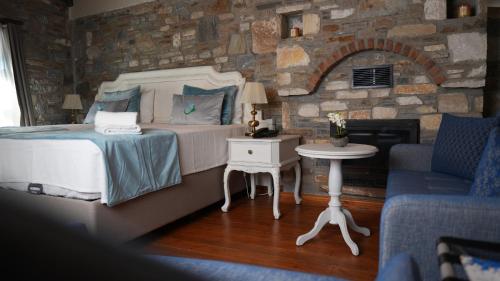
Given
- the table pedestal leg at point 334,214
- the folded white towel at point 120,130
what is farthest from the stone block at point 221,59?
the table pedestal leg at point 334,214

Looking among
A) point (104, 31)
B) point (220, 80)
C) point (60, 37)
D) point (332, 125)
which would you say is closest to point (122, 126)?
point (220, 80)

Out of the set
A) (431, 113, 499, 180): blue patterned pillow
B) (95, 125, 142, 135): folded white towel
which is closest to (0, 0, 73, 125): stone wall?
(95, 125, 142, 135): folded white towel

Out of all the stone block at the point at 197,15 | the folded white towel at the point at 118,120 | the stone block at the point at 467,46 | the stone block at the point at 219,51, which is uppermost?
the stone block at the point at 197,15

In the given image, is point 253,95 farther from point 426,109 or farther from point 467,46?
point 467,46

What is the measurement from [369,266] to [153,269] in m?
2.11

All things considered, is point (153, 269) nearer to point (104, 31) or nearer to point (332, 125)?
point (332, 125)

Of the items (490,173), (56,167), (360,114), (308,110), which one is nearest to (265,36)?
(308,110)

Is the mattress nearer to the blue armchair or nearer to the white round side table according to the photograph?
the white round side table

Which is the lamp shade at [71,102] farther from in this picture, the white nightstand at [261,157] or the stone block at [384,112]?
the stone block at [384,112]

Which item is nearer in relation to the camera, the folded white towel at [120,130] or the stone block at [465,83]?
the folded white towel at [120,130]

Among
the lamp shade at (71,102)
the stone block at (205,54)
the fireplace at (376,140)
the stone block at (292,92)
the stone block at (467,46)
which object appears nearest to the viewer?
the stone block at (467,46)

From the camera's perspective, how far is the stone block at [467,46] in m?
2.83

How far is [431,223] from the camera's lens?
3.69ft

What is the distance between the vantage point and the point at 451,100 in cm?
303
